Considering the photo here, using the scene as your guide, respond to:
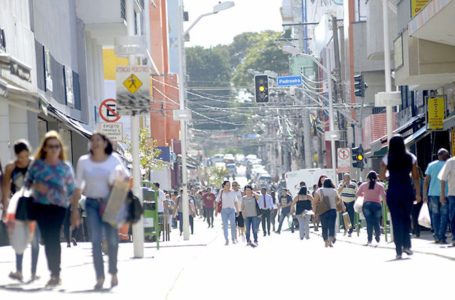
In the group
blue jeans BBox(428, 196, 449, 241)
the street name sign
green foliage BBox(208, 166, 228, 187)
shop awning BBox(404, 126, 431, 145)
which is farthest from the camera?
green foliage BBox(208, 166, 228, 187)

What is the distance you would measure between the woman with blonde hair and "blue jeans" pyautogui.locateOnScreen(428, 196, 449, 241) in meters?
10.0

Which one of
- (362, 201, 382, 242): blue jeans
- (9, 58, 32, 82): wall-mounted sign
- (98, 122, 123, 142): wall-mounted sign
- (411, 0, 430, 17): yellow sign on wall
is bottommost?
(362, 201, 382, 242): blue jeans

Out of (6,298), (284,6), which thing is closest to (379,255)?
(6,298)

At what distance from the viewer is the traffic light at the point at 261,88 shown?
46.0 m

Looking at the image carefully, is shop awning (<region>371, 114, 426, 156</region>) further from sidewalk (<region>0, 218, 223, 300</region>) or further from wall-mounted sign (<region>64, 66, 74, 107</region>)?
sidewalk (<region>0, 218, 223, 300</region>)

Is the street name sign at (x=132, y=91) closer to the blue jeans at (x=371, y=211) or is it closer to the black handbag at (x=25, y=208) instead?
the black handbag at (x=25, y=208)

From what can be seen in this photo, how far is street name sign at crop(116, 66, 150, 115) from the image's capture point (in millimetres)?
17906

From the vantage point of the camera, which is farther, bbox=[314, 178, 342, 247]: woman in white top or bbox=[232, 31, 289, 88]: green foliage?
bbox=[232, 31, 289, 88]: green foliage

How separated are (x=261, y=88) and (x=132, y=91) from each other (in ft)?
92.9

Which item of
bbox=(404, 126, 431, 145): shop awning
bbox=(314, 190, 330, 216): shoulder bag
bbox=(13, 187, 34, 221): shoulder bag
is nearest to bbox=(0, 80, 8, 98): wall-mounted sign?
bbox=(314, 190, 330, 216): shoulder bag

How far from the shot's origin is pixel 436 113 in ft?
96.4

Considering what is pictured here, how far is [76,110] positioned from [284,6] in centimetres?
10007

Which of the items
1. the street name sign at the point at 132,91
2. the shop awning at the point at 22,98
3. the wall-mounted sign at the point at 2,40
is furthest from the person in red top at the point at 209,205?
the street name sign at the point at 132,91

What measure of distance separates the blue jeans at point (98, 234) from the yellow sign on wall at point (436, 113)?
1841 cm
